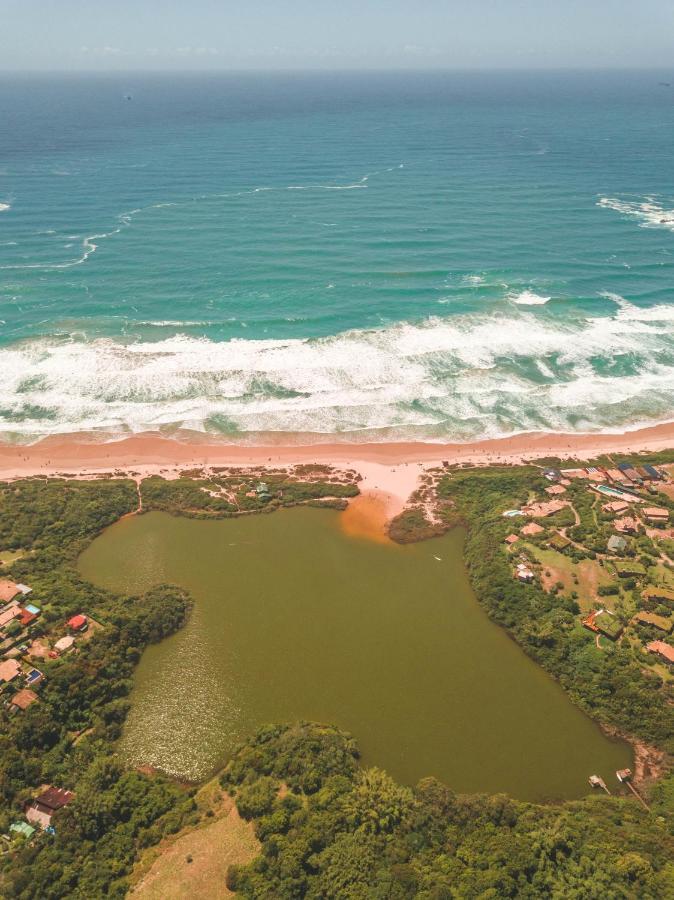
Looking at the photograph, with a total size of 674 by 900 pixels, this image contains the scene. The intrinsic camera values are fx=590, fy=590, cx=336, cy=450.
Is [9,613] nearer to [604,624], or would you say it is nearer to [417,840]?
[417,840]

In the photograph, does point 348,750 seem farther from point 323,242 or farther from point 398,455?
point 323,242

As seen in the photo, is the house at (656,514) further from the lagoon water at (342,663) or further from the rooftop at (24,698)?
the rooftop at (24,698)

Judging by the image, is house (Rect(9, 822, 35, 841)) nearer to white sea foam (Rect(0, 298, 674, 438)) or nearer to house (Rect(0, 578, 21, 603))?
house (Rect(0, 578, 21, 603))

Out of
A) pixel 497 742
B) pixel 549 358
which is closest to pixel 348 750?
pixel 497 742

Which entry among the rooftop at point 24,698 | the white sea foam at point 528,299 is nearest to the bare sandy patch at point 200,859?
the rooftop at point 24,698

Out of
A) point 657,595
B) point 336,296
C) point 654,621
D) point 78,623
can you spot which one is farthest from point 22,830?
point 336,296

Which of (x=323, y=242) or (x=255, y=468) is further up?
(x=323, y=242)

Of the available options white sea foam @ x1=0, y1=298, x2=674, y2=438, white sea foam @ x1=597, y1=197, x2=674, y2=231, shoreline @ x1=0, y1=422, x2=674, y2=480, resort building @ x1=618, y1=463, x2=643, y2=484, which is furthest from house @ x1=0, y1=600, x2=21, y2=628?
white sea foam @ x1=597, y1=197, x2=674, y2=231
